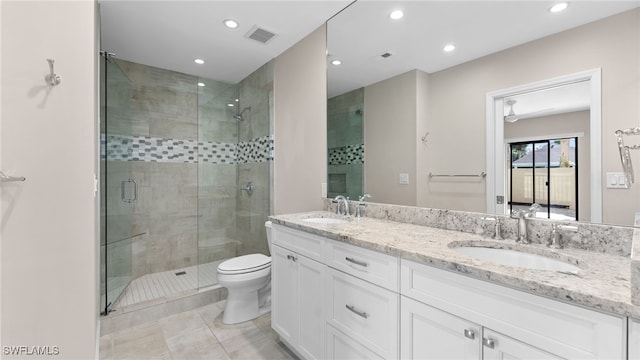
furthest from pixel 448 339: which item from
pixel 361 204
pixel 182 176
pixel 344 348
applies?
pixel 182 176

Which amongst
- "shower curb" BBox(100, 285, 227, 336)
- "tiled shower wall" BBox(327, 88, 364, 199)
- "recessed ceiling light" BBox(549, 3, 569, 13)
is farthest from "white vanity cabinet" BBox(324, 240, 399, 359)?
"shower curb" BBox(100, 285, 227, 336)

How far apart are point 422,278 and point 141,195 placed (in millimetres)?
3168

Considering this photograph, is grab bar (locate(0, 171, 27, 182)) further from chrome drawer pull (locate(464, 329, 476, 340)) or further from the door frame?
the door frame

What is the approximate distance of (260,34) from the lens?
2381mm

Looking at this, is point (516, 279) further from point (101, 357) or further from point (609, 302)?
point (101, 357)

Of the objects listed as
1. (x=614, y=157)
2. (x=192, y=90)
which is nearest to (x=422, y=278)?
(x=614, y=157)

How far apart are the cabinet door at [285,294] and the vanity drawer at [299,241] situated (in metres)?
0.05

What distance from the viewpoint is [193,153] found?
346 cm

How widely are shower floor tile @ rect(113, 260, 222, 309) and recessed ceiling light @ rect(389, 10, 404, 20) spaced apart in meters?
2.85

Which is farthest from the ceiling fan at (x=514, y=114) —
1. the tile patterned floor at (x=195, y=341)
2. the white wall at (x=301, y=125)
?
the tile patterned floor at (x=195, y=341)

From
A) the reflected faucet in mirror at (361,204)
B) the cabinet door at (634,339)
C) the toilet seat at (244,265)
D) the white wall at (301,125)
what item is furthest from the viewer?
the white wall at (301,125)

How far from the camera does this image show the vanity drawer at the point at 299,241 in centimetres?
158

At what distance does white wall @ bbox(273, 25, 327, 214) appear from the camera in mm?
2445

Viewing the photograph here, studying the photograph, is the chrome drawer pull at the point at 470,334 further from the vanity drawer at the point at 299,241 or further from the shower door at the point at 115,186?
the shower door at the point at 115,186
